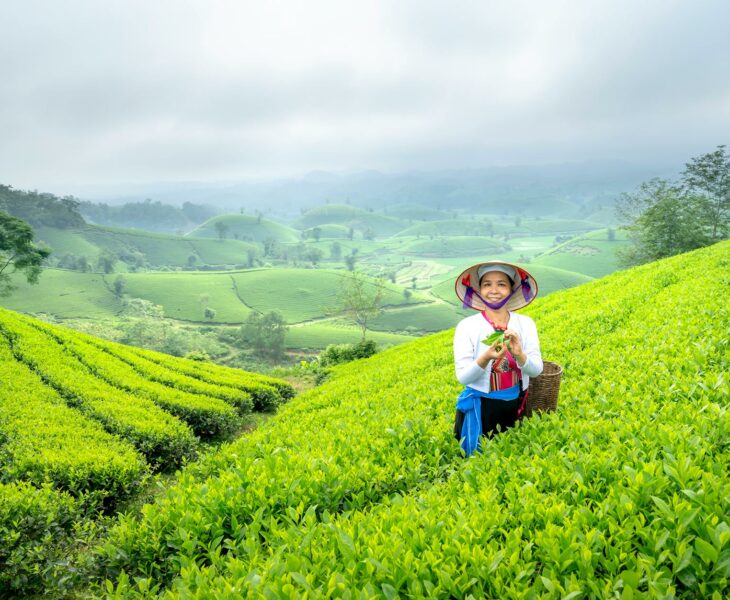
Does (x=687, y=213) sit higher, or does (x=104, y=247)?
(x=104, y=247)

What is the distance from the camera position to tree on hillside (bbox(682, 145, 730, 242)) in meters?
50.7

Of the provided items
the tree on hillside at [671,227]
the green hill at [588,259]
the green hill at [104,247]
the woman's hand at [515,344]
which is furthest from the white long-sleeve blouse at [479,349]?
the green hill at [588,259]

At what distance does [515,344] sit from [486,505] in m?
1.48

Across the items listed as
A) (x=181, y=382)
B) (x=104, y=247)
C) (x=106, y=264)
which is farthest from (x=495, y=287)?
(x=104, y=247)

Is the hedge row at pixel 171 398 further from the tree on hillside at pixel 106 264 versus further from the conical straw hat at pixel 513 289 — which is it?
the tree on hillside at pixel 106 264

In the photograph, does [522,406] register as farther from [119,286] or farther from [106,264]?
[106,264]

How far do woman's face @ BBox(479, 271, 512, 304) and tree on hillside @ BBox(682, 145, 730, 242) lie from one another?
58.8 m

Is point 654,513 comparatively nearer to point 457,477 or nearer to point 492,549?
point 492,549

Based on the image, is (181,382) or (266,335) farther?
(266,335)

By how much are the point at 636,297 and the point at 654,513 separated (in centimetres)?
1121

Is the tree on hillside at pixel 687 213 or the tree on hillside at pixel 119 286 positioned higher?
the tree on hillside at pixel 687 213

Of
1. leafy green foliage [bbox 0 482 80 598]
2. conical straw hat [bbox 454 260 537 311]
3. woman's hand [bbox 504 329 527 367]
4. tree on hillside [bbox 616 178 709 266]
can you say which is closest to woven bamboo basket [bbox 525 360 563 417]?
conical straw hat [bbox 454 260 537 311]

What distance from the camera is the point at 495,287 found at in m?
4.73

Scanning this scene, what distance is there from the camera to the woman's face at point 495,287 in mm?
4711
